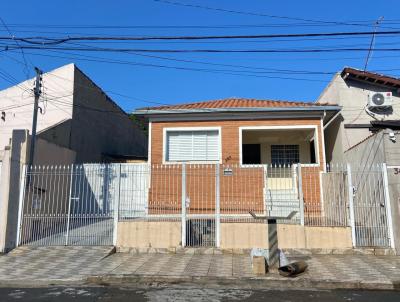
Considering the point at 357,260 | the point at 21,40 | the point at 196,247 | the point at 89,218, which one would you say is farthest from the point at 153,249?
the point at 21,40

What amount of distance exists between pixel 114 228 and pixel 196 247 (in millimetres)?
2282

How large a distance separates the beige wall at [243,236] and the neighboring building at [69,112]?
742 centimetres

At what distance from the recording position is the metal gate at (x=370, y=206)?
10133 mm

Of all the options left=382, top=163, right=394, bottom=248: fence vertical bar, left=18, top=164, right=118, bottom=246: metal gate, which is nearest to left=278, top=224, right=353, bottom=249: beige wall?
left=382, top=163, right=394, bottom=248: fence vertical bar

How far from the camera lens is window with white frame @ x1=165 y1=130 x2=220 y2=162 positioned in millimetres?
14750

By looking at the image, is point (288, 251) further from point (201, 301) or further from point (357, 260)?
point (201, 301)

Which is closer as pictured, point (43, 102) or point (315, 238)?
point (315, 238)

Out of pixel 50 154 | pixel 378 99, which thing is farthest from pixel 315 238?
pixel 50 154

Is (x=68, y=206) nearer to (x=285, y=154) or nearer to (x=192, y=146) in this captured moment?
(x=192, y=146)

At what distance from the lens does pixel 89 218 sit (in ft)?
35.4

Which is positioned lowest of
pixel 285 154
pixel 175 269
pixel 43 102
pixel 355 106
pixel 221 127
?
pixel 175 269

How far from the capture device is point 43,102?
764 inches

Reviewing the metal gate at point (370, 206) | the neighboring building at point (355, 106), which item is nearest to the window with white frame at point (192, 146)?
the neighboring building at point (355, 106)

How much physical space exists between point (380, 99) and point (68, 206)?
11.8 m
